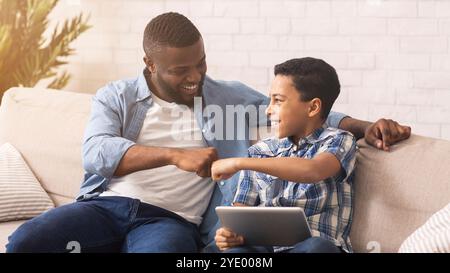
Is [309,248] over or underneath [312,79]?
underneath

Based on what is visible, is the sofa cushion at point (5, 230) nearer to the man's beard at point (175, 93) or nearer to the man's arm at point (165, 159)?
the man's arm at point (165, 159)

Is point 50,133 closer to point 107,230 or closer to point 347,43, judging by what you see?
point 107,230

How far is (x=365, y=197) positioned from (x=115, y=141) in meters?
0.75

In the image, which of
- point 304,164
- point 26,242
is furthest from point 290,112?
point 26,242

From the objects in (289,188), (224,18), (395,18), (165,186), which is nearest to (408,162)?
(289,188)

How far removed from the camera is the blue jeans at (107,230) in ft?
7.08

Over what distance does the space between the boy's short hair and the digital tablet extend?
40 centimetres

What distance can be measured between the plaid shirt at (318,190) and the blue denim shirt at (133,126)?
0.16 metres

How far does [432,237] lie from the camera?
1920mm

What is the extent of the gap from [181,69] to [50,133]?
0.71 meters

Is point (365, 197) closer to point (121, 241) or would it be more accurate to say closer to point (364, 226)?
point (364, 226)

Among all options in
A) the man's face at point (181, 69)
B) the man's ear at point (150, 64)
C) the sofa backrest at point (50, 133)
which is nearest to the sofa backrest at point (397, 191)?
the man's face at point (181, 69)

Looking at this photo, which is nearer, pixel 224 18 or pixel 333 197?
pixel 333 197

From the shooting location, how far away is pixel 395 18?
3.60 metres
